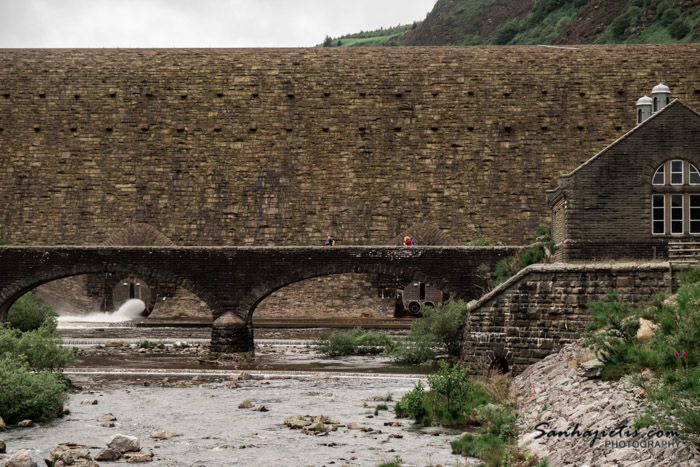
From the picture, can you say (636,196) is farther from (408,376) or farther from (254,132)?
(254,132)

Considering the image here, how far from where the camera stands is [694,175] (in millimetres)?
30016

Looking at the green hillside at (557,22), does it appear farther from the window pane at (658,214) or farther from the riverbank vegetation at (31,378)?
the riverbank vegetation at (31,378)

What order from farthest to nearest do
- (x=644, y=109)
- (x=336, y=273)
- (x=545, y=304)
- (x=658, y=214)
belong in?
(x=644, y=109)
(x=336, y=273)
(x=658, y=214)
(x=545, y=304)

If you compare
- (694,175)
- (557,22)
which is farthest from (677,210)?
(557,22)

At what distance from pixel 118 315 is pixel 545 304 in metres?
29.4

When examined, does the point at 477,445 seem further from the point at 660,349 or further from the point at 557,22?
the point at 557,22

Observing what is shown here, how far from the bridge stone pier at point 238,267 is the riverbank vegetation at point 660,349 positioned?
1213cm

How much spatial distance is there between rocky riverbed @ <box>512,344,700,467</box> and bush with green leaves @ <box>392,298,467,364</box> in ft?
29.6

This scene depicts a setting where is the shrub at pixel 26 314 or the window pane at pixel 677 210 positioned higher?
the window pane at pixel 677 210

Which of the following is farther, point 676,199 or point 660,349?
point 676,199

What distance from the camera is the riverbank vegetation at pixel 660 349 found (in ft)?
44.3

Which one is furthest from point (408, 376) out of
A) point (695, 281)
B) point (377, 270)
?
point (695, 281)

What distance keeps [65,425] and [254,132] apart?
104ft

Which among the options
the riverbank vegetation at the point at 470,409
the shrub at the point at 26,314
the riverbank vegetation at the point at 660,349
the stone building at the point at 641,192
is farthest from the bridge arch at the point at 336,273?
the riverbank vegetation at the point at 660,349
